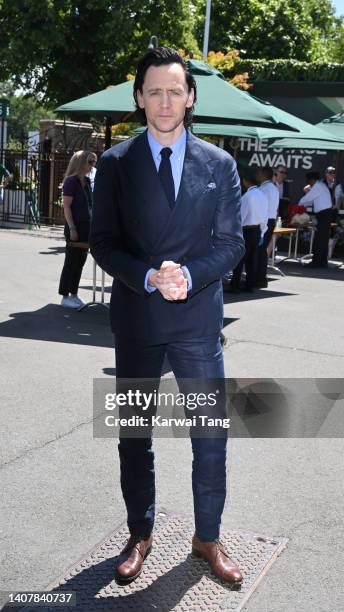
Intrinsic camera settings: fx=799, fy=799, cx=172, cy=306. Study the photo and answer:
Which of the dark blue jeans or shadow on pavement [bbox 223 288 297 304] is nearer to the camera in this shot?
the dark blue jeans

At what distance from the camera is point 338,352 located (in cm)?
793

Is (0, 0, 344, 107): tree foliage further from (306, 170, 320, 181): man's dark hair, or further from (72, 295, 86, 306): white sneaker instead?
(72, 295, 86, 306): white sneaker

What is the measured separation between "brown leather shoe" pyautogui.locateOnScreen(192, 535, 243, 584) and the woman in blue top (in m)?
6.37

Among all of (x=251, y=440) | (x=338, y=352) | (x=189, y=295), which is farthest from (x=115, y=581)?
(x=338, y=352)

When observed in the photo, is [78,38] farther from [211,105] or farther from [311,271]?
[211,105]

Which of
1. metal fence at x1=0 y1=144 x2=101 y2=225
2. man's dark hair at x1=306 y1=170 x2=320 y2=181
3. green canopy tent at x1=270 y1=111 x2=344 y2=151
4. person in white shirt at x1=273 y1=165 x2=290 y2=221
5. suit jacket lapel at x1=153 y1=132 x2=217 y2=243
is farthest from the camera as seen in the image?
metal fence at x1=0 y1=144 x2=101 y2=225

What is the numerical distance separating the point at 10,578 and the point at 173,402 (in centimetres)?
261

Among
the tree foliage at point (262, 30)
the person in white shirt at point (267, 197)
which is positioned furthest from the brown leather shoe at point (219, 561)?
the tree foliage at point (262, 30)

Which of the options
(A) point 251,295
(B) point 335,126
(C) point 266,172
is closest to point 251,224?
(C) point 266,172

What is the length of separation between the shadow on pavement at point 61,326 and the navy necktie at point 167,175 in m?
4.67

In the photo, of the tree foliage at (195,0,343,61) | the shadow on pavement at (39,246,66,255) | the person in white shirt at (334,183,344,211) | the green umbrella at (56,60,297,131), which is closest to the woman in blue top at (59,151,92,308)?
the green umbrella at (56,60,297,131)

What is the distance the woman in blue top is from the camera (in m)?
9.41

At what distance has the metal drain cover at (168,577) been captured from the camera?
317 centimetres

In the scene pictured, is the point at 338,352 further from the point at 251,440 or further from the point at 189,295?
the point at 189,295
